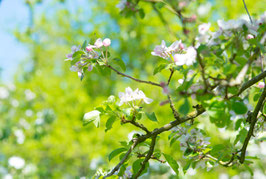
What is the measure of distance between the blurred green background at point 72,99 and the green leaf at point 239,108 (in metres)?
1.65

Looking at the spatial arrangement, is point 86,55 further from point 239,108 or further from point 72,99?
point 72,99

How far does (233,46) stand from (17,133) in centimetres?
360

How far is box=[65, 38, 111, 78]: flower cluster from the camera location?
34.8 inches

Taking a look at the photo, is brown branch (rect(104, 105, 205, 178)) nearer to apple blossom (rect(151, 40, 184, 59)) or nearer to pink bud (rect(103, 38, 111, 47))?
apple blossom (rect(151, 40, 184, 59))

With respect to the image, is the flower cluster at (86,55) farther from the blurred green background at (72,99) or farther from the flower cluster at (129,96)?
the blurred green background at (72,99)

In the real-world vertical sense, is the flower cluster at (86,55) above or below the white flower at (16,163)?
below

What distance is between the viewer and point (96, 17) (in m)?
7.91

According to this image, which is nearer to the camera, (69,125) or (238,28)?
(238,28)

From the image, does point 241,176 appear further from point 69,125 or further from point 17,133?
point 17,133

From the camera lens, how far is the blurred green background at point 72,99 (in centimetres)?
347

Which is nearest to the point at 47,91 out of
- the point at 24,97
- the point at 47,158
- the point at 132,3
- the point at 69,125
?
the point at 24,97

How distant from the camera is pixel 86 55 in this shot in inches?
36.0

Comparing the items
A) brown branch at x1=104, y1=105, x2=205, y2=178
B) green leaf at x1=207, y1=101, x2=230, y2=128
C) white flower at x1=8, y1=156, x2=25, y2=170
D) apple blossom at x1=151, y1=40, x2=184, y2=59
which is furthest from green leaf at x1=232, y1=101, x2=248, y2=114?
white flower at x1=8, y1=156, x2=25, y2=170

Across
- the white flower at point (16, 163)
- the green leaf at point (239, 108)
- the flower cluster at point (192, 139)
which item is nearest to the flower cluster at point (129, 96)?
the flower cluster at point (192, 139)
